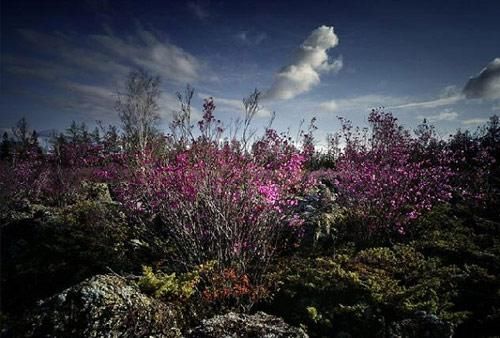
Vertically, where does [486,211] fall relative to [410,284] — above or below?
above

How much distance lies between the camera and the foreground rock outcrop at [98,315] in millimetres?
2994

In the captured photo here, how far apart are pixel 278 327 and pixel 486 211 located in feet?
23.0

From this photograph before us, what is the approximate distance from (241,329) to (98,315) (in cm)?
153

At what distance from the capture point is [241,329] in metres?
3.44

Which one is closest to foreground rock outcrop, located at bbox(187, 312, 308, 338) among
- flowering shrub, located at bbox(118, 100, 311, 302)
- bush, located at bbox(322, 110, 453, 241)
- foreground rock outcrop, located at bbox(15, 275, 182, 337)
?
foreground rock outcrop, located at bbox(15, 275, 182, 337)

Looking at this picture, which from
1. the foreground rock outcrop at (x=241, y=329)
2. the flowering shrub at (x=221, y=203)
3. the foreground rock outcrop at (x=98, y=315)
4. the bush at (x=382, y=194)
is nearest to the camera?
the foreground rock outcrop at (x=98, y=315)

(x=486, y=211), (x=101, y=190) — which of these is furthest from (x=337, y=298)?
(x=101, y=190)

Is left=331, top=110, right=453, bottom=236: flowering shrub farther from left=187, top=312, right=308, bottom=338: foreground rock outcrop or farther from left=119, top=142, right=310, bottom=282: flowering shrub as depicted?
left=187, top=312, right=308, bottom=338: foreground rock outcrop

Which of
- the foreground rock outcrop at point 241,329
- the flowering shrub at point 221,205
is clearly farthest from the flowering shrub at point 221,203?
the foreground rock outcrop at point 241,329

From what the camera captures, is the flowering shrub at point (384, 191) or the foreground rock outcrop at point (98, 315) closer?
the foreground rock outcrop at point (98, 315)

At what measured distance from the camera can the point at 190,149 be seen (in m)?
5.65

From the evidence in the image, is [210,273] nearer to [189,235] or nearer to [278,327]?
[189,235]

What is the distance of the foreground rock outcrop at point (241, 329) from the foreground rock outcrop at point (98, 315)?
35 centimetres

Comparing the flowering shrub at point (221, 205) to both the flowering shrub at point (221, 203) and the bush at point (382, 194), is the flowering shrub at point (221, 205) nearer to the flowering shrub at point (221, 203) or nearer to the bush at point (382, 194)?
the flowering shrub at point (221, 203)
